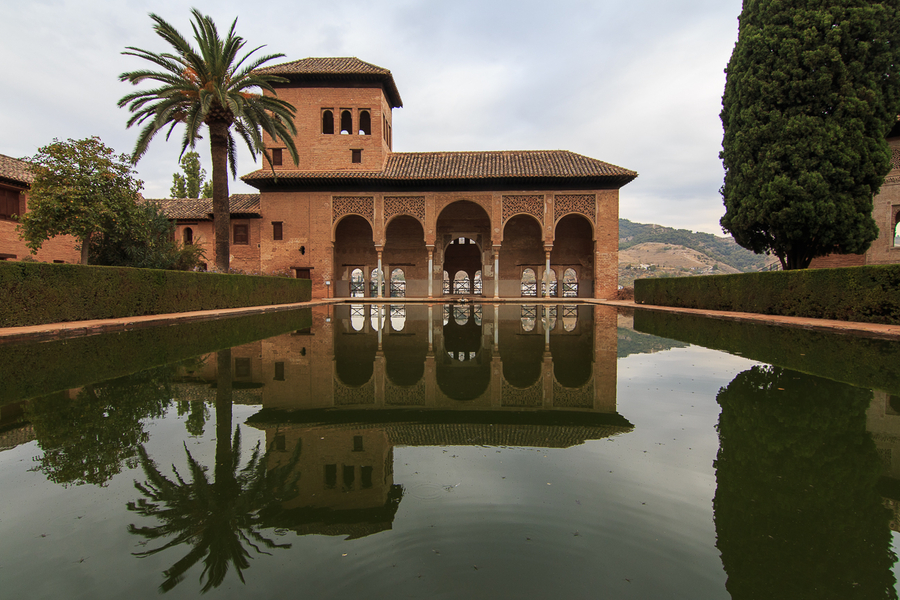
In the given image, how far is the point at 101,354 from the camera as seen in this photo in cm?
607

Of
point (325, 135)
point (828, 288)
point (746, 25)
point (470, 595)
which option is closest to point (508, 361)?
point (470, 595)

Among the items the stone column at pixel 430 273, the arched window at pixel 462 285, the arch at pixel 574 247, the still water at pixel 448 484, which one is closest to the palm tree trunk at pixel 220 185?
the stone column at pixel 430 273

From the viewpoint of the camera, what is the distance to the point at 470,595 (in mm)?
1440

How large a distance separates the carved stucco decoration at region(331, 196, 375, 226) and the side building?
36.6 ft

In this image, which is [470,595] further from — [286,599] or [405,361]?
[405,361]

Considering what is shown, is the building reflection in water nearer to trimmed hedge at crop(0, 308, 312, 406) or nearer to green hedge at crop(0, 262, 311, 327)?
trimmed hedge at crop(0, 308, 312, 406)

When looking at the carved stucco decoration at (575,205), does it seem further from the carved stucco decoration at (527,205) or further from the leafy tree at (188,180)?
the leafy tree at (188,180)

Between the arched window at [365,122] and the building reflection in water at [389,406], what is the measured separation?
68.2ft

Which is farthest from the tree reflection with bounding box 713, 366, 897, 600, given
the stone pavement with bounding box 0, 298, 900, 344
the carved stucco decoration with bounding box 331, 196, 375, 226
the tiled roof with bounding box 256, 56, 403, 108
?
the tiled roof with bounding box 256, 56, 403, 108

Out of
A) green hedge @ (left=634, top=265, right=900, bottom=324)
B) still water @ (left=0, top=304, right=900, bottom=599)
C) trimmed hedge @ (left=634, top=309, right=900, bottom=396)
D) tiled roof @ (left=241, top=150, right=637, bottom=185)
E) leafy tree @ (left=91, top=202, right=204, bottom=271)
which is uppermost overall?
tiled roof @ (left=241, top=150, right=637, bottom=185)

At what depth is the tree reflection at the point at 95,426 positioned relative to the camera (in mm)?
2443

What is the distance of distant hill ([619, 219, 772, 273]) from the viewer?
3593 inches

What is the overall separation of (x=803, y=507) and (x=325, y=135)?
26.6 metres

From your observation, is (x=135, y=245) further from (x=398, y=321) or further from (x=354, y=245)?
(x=354, y=245)
